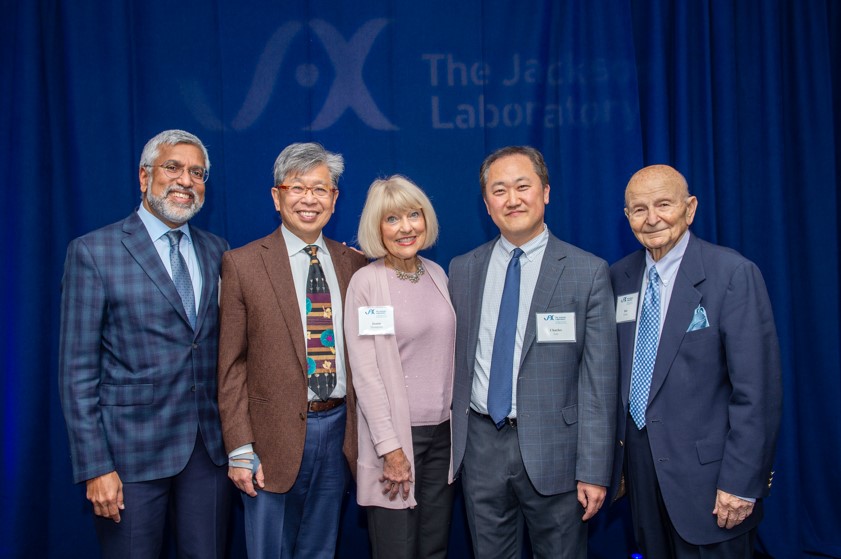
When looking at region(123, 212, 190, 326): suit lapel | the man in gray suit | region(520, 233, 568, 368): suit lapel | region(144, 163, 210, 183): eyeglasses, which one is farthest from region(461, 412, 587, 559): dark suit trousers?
region(144, 163, 210, 183): eyeglasses

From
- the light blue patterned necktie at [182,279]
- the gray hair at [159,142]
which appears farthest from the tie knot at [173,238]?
the gray hair at [159,142]

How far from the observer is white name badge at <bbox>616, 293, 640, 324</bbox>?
1975mm

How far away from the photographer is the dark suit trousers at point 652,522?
1.81m

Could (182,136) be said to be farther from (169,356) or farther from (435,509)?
(435,509)

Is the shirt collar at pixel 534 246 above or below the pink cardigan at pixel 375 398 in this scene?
above

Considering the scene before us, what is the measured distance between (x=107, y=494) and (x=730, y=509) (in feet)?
6.81

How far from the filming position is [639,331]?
195 centimetres

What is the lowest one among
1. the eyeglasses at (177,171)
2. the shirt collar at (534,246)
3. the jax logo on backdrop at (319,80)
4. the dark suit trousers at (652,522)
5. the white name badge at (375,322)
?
the dark suit trousers at (652,522)

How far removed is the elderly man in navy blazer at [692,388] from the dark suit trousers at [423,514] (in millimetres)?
675

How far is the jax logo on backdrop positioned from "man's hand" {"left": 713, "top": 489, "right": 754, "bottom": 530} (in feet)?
7.22

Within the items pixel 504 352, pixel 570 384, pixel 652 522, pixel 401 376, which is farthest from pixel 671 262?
pixel 401 376

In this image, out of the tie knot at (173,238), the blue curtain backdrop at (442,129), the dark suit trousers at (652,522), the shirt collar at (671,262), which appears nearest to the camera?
the dark suit trousers at (652,522)

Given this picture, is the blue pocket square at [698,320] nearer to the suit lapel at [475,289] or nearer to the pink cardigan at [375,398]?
the suit lapel at [475,289]

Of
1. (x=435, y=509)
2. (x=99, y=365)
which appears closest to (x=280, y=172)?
(x=99, y=365)
